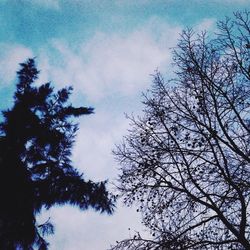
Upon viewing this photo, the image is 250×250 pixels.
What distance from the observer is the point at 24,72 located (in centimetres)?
1441

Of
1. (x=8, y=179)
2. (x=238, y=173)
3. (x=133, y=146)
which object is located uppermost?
(x=133, y=146)

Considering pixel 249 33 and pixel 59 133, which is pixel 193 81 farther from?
pixel 59 133

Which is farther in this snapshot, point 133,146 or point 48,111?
point 48,111

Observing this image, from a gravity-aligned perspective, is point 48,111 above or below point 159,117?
above

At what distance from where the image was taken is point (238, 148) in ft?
32.5

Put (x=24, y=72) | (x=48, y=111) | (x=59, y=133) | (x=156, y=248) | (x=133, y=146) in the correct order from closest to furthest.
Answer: (x=156, y=248) < (x=133, y=146) < (x=59, y=133) < (x=48, y=111) < (x=24, y=72)

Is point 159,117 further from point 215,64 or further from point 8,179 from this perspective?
point 8,179

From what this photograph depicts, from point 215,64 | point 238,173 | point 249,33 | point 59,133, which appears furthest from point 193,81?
point 59,133

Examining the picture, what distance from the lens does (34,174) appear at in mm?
11727

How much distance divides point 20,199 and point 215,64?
740cm

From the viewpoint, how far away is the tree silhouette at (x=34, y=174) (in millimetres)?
10633

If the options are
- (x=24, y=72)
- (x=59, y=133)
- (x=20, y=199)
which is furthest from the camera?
(x=24, y=72)

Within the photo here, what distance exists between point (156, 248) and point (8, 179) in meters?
4.77

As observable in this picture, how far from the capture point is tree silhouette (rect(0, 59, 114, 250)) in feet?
34.9
